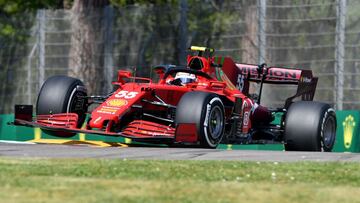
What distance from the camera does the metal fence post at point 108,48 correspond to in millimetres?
21922

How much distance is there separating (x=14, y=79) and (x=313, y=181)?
15219mm

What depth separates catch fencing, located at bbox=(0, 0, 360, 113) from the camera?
18734mm

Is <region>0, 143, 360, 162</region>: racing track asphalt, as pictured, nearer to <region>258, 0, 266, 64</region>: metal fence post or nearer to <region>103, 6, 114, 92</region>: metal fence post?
<region>258, 0, 266, 64</region>: metal fence post

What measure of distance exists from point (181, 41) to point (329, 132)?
6045 mm

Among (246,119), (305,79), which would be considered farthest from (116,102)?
(305,79)

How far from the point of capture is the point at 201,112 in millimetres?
13523

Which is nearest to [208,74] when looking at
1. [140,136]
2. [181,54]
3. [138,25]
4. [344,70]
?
[140,136]

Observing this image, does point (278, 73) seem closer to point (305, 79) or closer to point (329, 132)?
point (305, 79)

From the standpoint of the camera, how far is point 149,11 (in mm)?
21688

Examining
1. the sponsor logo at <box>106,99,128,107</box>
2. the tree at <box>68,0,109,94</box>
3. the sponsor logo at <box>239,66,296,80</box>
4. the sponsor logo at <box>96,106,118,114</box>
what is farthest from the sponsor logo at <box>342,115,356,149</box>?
the tree at <box>68,0,109,94</box>

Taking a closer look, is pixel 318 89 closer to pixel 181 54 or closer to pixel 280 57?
pixel 280 57

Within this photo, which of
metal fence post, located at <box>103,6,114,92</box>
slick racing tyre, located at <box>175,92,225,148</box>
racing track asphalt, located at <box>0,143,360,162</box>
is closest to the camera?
racing track asphalt, located at <box>0,143,360,162</box>

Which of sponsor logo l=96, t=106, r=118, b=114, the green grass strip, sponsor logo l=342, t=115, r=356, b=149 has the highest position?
sponsor logo l=96, t=106, r=118, b=114

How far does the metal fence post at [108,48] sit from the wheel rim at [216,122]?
7.87 m
